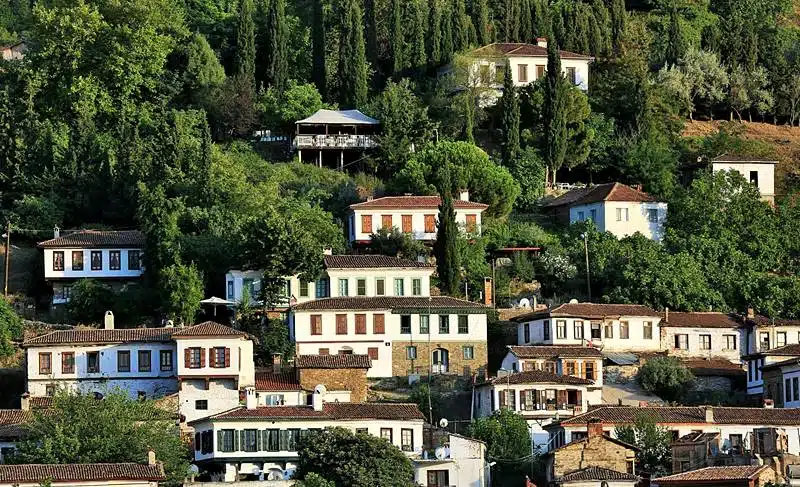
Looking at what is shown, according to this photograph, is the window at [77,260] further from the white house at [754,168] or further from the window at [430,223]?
the white house at [754,168]

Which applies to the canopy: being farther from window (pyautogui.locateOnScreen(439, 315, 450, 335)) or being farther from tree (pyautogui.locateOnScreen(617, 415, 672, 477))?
tree (pyautogui.locateOnScreen(617, 415, 672, 477))

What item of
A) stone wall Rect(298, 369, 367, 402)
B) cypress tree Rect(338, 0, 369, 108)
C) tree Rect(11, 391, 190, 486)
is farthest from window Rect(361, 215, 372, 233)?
tree Rect(11, 391, 190, 486)

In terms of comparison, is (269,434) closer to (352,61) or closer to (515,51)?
(352,61)

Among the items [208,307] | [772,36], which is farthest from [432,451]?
[772,36]

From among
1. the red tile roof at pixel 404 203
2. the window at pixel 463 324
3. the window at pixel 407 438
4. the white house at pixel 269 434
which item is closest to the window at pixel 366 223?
the red tile roof at pixel 404 203

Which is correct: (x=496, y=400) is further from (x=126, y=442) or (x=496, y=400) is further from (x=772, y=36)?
(x=772, y=36)

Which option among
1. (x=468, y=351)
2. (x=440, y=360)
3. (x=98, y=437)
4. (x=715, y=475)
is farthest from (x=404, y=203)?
(x=715, y=475)
